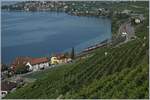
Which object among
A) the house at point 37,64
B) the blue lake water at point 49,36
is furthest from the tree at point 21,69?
the blue lake water at point 49,36

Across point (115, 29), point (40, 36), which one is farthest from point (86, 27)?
point (40, 36)

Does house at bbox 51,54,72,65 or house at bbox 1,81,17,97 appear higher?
house at bbox 1,81,17,97

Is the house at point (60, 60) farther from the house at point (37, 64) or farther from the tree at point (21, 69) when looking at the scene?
the tree at point (21, 69)

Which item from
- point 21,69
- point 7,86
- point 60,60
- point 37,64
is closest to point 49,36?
point 60,60

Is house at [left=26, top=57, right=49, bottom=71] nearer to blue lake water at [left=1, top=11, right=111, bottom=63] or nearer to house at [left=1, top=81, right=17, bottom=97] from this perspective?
blue lake water at [left=1, top=11, right=111, bottom=63]

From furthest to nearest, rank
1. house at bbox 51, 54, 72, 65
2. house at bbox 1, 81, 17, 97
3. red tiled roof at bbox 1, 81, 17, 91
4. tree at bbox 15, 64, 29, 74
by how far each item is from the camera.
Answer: house at bbox 51, 54, 72, 65, tree at bbox 15, 64, 29, 74, red tiled roof at bbox 1, 81, 17, 91, house at bbox 1, 81, 17, 97

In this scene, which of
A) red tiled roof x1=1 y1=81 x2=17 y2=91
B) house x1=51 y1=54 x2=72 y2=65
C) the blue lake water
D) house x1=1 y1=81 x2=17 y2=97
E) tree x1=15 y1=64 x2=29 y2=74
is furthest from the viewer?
the blue lake water

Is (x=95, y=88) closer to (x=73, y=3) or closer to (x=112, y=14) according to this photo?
(x=112, y=14)

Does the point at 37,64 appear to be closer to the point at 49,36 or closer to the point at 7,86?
the point at 7,86

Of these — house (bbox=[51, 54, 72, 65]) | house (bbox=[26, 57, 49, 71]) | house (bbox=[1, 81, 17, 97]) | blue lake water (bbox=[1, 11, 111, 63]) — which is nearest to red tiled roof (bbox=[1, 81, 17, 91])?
house (bbox=[1, 81, 17, 97])
